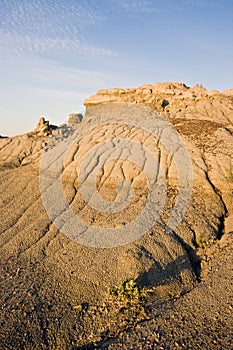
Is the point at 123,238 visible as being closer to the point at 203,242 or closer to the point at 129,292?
the point at 129,292

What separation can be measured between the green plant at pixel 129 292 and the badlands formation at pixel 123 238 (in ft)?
0.11

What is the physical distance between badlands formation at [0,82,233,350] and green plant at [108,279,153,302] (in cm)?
3

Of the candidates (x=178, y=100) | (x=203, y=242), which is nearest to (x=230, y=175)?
(x=203, y=242)

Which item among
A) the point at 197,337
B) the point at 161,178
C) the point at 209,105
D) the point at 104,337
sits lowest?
the point at 104,337

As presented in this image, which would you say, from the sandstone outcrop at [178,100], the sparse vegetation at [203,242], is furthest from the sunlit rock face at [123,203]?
the sandstone outcrop at [178,100]

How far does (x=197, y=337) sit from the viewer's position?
22.4ft

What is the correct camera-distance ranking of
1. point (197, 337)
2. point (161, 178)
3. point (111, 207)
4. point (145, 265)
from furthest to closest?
point (161, 178) → point (111, 207) → point (145, 265) → point (197, 337)

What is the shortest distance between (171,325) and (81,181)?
7.78 metres

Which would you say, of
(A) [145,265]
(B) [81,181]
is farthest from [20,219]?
(A) [145,265]

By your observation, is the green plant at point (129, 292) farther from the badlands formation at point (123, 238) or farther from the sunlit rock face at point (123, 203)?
the sunlit rock face at point (123, 203)

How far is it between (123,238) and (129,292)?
2.30 m

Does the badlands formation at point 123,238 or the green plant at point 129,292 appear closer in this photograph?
the badlands formation at point 123,238

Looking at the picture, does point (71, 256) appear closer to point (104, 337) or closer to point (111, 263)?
point (111, 263)

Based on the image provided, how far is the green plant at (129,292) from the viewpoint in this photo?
8.30m
